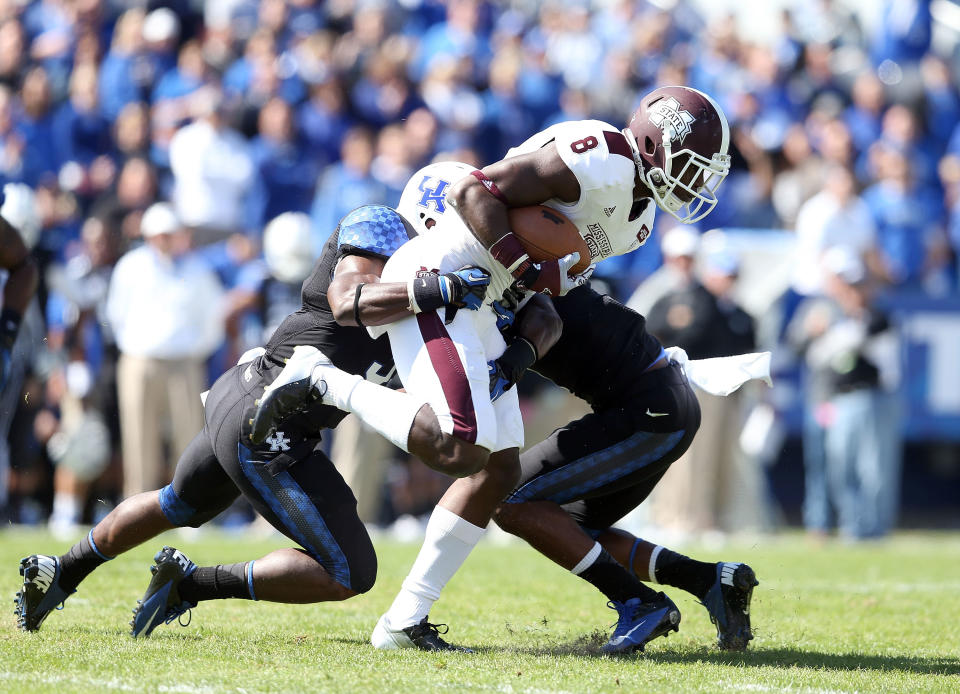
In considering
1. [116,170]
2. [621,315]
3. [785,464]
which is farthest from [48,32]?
[621,315]

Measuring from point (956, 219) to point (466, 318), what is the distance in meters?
8.50

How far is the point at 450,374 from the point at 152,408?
211 inches

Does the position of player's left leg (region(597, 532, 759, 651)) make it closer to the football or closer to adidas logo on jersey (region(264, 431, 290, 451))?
the football

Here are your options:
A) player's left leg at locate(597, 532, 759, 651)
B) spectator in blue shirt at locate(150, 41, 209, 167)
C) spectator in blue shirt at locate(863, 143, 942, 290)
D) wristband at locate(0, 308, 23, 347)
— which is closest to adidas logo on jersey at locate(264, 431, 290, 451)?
player's left leg at locate(597, 532, 759, 651)

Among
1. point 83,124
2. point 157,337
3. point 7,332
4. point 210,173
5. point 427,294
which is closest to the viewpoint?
point 427,294

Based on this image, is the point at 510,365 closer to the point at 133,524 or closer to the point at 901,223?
the point at 133,524

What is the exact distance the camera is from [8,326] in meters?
5.75

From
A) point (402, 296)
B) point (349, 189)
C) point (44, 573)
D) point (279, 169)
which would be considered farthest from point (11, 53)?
point (402, 296)

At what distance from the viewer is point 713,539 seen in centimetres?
941

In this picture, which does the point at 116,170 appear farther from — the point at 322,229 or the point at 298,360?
the point at 298,360

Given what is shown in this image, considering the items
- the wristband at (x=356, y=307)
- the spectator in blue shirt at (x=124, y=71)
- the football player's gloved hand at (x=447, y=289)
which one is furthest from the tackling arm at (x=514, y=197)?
the spectator in blue shirt at (x=124, y=71)

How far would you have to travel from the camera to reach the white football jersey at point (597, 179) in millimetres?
4203

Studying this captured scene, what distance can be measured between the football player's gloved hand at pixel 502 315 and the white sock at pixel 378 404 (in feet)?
1.45

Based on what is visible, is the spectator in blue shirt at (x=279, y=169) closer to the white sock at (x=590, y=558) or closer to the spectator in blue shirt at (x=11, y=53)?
the spectator in blue shirt at (x=11, y=53)
